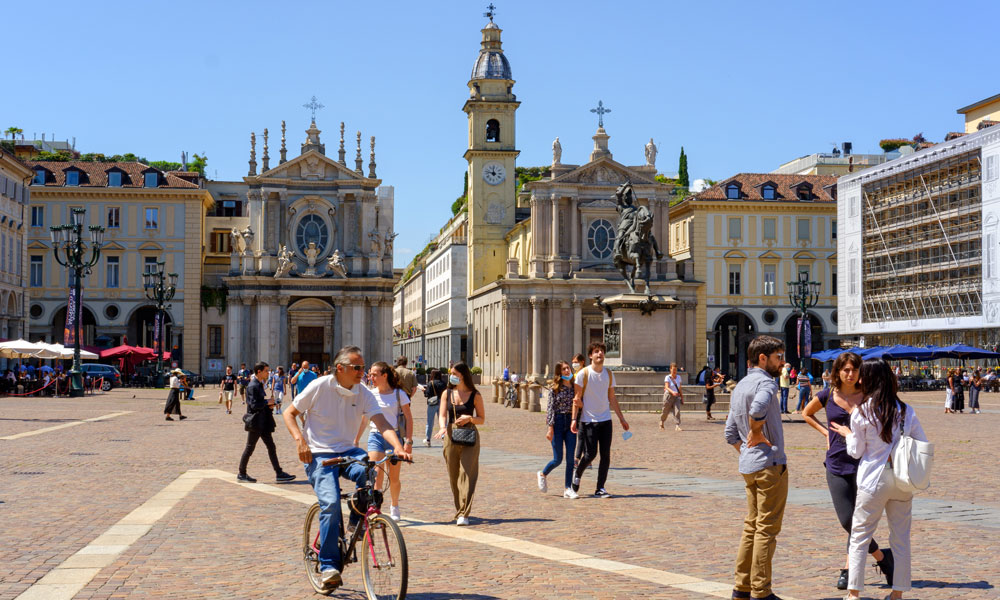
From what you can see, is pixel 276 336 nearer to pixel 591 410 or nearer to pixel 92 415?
pixel 92 415

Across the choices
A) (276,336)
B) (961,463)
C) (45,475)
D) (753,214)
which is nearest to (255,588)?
(45,475)

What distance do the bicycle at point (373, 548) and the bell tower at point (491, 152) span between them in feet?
286

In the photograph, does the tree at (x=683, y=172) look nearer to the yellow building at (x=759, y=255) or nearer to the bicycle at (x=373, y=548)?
the yellow building at (x=759, y=255)

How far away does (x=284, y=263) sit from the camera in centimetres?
8275

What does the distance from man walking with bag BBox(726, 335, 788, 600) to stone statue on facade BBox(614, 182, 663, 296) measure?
27304mm

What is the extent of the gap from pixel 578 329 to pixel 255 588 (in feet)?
251

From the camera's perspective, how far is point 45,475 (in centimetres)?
1733

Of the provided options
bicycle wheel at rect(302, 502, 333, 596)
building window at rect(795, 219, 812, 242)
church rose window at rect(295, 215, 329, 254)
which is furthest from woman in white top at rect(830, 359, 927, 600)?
building window at rect(795, 219, 812, 242)

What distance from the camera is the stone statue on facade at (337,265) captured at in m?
82.9

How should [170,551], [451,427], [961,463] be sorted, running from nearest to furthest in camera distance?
[170,551] < [451,427] < [961,463]

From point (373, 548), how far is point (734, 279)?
266 ft

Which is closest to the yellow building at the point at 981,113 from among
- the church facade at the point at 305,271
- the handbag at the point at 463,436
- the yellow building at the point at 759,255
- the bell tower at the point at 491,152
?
the yellow building at the point at 759,255

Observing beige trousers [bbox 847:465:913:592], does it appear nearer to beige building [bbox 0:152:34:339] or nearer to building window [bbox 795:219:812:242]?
beige building [bbox 0:152:34:339]

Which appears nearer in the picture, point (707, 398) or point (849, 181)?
point (707, 398)
